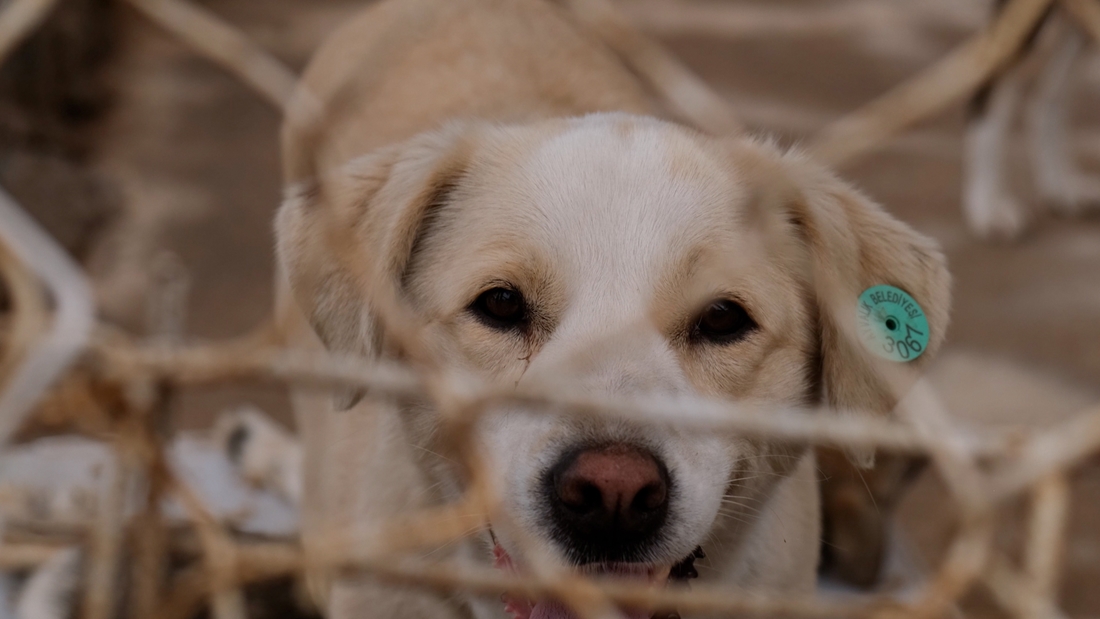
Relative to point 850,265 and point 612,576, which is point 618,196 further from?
point 612,576

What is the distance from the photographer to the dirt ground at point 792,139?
4414 mm

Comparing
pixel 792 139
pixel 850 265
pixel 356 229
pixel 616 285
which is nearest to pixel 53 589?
pixel 356 229

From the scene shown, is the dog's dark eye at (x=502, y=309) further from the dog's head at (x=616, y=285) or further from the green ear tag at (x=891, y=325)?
the green ear tag at (x=891, y=325)

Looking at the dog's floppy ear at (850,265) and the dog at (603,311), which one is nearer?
the dog at (603,311)

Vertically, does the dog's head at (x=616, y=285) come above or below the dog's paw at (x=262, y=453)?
above

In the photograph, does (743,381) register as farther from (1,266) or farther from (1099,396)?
(1099,396)

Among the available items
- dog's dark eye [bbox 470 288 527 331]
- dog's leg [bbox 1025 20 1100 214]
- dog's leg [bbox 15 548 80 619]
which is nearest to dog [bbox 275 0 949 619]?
dog's dark eye [bbox 470 288 527 331]

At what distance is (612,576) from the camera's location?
166 centimetres

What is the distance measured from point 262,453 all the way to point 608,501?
2.03m

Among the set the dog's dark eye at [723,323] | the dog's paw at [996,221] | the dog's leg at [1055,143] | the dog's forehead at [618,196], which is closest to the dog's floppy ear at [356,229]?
the dog's forehead at [618,196]

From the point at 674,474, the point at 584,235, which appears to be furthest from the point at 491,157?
the point at 674,474

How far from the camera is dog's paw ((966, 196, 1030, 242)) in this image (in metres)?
5.52

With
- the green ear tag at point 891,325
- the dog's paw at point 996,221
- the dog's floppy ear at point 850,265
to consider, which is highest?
the green ear tag at point 891,325

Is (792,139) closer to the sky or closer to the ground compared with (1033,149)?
closer to the ground
